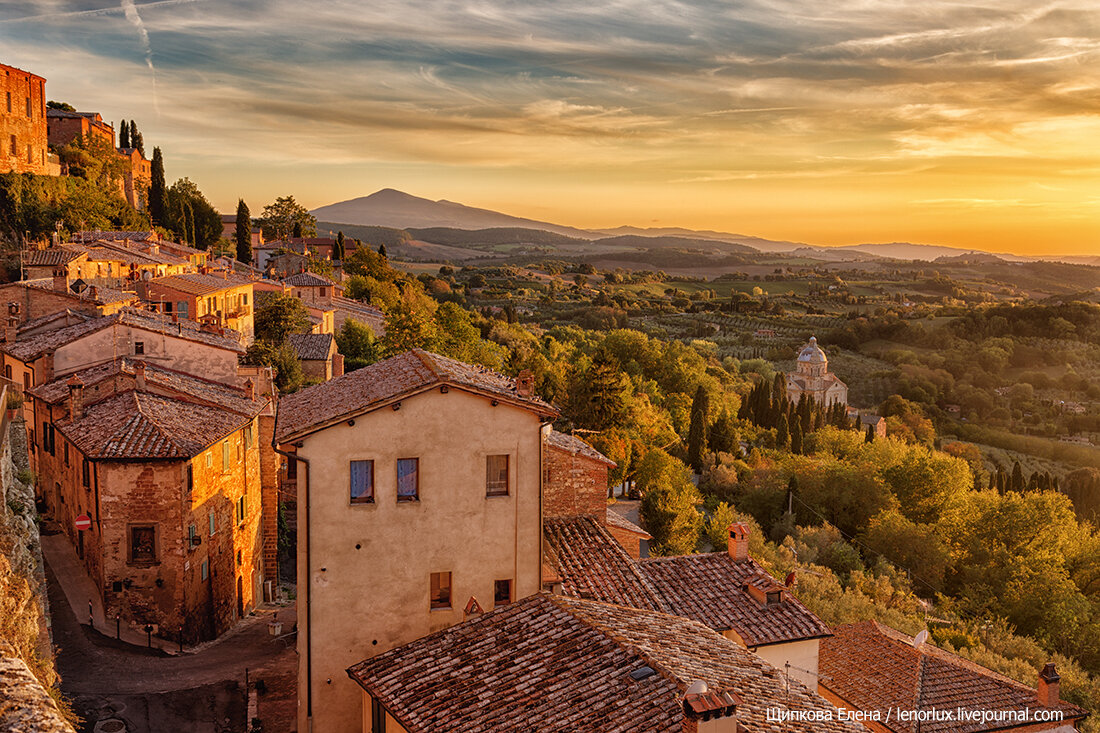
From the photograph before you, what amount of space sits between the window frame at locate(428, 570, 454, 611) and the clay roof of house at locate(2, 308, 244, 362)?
17.1 m

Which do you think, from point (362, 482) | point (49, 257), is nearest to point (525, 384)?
point (362, 482)

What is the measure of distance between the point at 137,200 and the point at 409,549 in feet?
249

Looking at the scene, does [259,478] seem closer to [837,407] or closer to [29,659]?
[29,659]

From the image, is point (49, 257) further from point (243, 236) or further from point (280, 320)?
point (243, 236)

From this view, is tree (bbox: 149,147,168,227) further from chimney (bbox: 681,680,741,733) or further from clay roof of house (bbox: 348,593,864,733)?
chimney (bbox: 681,680,741,733)

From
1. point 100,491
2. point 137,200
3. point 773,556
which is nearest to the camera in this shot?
point 100,491

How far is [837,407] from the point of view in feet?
293

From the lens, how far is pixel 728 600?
18406 mm

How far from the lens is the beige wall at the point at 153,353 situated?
27.2m

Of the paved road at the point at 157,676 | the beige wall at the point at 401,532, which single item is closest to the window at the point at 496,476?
the beige wall at the point at 401,532

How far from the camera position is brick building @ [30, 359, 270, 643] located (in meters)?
20.8

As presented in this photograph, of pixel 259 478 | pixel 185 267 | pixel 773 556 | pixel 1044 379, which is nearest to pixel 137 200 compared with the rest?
pixel 185 267

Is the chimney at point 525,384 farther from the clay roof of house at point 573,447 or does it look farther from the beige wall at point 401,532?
the clay roof of house at point 573,447

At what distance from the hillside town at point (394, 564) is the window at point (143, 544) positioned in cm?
10
